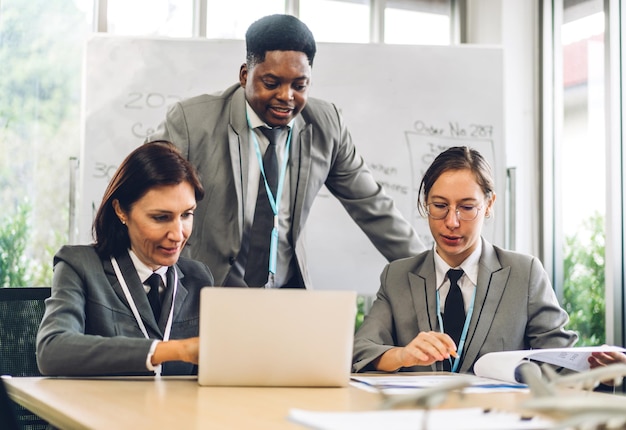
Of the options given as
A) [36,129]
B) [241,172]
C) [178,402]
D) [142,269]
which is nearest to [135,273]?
[142,269]

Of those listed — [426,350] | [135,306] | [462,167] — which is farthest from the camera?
[462,167]

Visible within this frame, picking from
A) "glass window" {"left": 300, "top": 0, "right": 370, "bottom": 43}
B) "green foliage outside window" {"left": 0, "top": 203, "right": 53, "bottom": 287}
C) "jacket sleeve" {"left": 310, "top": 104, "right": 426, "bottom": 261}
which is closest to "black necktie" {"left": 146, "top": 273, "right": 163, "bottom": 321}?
"jacket sleeve" {"left": 310, "top": 104, "right": 426, "bottom": 261}

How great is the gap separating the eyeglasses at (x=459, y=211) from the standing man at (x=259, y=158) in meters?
0.95

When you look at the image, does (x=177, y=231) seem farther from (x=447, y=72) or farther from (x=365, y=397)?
(x=447, y=72)

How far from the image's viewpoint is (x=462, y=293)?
242cm

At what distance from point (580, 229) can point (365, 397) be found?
3021 mm

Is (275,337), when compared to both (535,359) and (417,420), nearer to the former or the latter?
(417,420)

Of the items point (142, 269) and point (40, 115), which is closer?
point (142, 269)

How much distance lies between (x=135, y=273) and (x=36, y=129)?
226 centimetres

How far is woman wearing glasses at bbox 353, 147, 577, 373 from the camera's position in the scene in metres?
2.34

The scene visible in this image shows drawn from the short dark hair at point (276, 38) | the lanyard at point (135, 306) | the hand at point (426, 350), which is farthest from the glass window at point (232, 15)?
the hand at point (426, 350)

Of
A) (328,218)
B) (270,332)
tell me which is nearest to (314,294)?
(270,332)

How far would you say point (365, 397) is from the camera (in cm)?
171

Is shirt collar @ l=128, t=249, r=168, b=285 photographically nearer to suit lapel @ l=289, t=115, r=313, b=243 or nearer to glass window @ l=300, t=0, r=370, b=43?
suit lapel @ l=289, t=115, r=313, b=243
